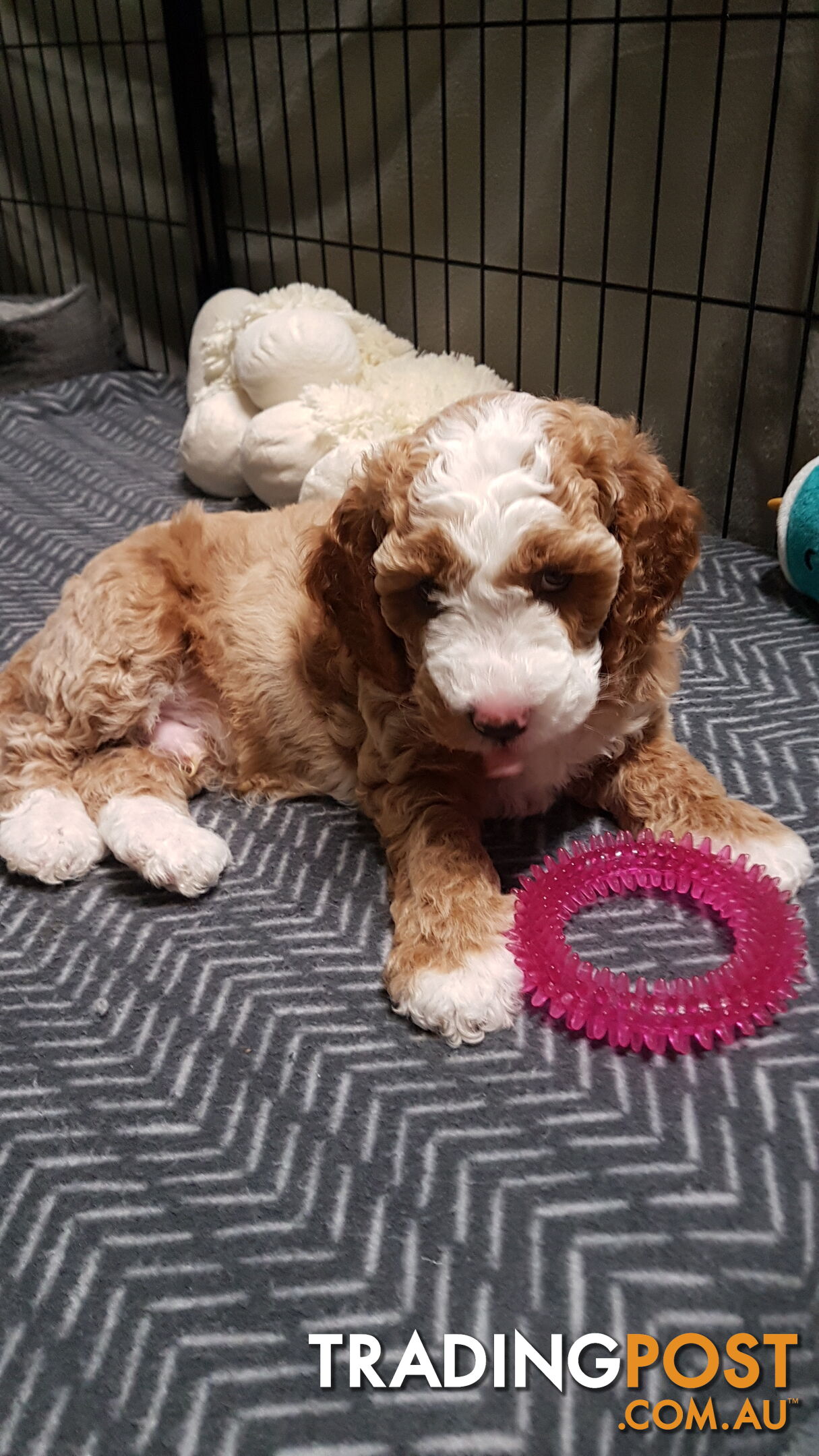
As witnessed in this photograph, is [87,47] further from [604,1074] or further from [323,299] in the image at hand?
[604,1074]

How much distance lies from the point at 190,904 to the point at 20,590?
1.80 metres

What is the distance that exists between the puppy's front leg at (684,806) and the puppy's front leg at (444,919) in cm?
30

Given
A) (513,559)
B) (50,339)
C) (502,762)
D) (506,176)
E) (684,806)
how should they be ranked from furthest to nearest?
(50,339) → (506,176) → (684,806) → (502,762) → (513,559)

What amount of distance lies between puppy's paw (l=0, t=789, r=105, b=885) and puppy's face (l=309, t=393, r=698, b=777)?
76cm

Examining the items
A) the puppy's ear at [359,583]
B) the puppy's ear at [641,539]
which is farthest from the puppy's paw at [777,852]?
the puppy's ear at [359,583]

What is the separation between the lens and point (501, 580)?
59.4 inches

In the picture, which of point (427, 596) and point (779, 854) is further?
point (779, 854)

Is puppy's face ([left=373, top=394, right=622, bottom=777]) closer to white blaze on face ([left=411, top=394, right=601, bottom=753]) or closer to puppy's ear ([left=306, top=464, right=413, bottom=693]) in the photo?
white blaze on face ([left=411, top=394, right=601, bottom=753])

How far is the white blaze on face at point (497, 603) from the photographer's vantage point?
58.6 inches

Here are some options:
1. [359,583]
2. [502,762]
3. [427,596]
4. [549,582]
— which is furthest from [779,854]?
[359,583]

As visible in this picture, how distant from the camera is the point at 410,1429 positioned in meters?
→ 1.09

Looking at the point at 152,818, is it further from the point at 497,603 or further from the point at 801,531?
the point at 801,531

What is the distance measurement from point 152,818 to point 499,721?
86 centimetres

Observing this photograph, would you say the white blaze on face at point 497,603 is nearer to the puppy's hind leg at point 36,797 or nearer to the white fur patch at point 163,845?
the white fur patch at point 163,845
